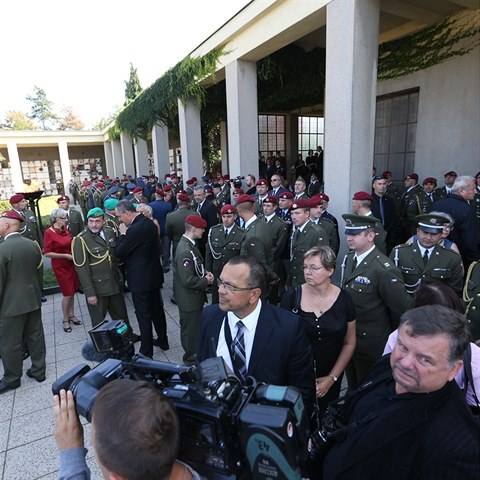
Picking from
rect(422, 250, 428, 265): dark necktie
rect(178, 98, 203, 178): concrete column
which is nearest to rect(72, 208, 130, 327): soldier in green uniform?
rect(422, 250, 428, 265): dark necktie

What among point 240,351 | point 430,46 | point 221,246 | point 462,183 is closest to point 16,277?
point 221,246

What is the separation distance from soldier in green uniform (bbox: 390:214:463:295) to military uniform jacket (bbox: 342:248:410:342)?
2.41 ft

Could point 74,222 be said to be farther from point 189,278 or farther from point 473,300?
point 473,300

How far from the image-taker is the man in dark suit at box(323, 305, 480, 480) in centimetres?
126

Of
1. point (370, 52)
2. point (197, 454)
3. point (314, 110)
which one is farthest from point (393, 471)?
point (314, 110)

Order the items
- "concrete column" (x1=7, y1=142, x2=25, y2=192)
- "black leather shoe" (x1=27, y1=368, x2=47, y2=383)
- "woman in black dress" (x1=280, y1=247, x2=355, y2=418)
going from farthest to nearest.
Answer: "concrete column" (x1=7, y1=142, x2=25, y2=192) → "black leather shoe" (x1=27, y1=368, x2=47, y2=383) → "woman in black dress" (x1=280, y1=247, x2=355, y2=418)

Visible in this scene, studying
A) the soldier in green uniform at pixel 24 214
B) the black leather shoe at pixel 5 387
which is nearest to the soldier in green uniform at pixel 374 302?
the black leather shoe at pixel 5 387

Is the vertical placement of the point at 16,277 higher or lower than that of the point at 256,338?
lower

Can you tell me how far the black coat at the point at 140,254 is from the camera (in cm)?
438

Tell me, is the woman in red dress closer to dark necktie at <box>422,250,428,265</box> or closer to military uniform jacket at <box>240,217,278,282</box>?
military uniform jacket at <box>240,217,278,282</box>

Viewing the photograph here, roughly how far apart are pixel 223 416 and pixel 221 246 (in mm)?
4378

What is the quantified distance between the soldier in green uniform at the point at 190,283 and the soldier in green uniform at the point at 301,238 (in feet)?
4.93

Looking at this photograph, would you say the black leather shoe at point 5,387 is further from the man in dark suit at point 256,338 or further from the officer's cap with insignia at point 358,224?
the officer's cap with insignia at point 358,224

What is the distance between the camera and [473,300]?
2.88 meters
